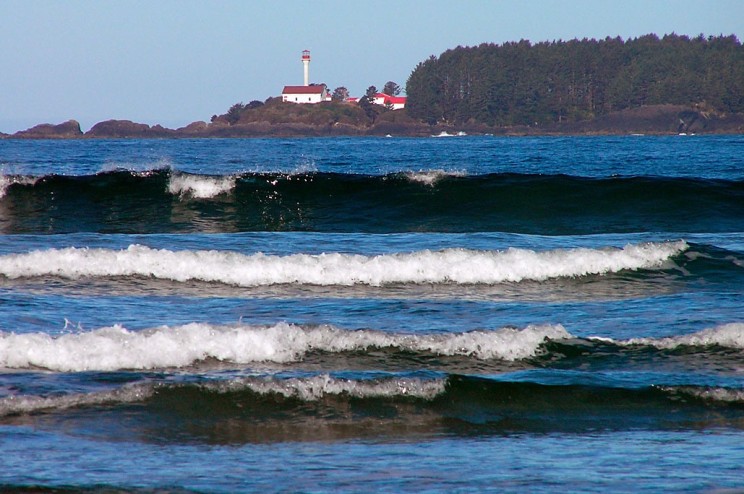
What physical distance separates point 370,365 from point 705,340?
2783 millimetres

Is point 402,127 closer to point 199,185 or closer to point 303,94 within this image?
point 303,94

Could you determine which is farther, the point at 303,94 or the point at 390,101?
the point at 390,101

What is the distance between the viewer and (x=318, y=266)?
1077 centimetres

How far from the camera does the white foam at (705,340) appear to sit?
6.91 metres

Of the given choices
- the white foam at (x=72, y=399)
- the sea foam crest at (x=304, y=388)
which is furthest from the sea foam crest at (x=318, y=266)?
the white foam at (x=72, y=399)

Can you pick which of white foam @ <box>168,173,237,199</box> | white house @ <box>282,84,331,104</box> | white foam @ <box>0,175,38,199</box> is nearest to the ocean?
white foam @ <box>168,173,237,199</box>

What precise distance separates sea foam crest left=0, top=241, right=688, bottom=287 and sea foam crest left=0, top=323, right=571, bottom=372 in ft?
11.4

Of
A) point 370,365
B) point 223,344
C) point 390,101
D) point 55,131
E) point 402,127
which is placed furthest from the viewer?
point 390,101

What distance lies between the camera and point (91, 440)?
4762mm

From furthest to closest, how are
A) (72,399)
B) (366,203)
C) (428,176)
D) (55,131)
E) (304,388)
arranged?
(55,131), (428,176), (366,203), (304,388), (72,399)

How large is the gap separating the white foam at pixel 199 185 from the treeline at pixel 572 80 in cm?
12170

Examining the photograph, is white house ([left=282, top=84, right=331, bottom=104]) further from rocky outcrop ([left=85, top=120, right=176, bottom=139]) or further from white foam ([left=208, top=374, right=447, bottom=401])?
white foam ([left=208, top=374, right=447, bottom=401])

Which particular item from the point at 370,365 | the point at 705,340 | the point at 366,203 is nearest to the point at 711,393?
the point at 705,340

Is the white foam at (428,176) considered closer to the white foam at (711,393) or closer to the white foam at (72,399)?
the white foam at (711,393)
